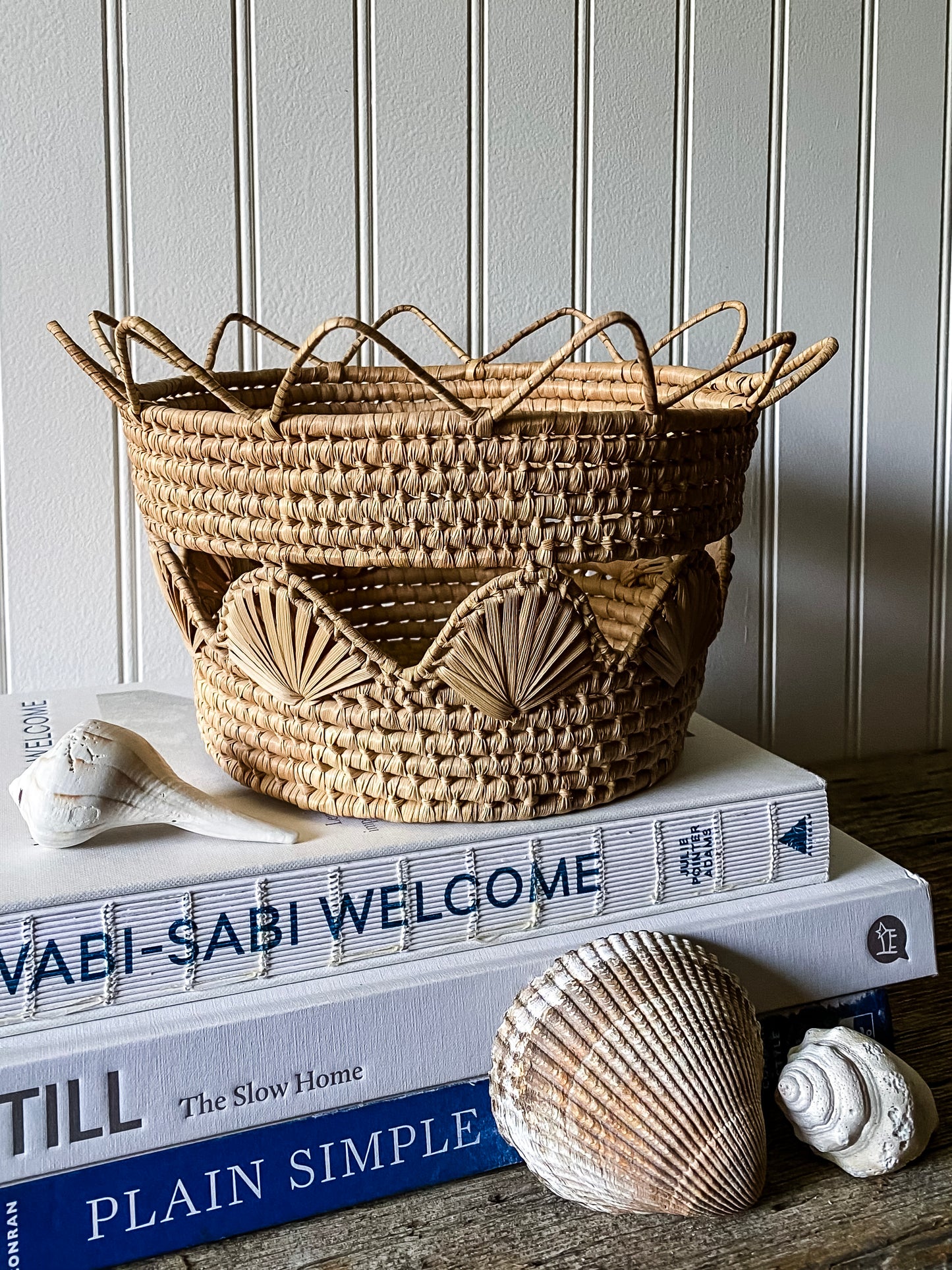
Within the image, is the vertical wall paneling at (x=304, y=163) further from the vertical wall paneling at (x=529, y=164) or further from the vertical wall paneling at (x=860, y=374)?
the vertical wall paneling at (x=860, y=374)

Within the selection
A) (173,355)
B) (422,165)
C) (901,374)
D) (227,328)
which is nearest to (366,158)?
(422,165)

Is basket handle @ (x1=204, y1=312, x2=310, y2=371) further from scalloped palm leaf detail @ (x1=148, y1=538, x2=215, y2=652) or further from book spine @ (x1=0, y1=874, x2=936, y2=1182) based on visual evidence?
Result: book spine @ (x1=0, y1=874, x2=936, y2=1182)

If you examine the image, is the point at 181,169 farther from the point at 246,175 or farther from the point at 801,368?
the point at 801,368

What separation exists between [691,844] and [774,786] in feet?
0.18

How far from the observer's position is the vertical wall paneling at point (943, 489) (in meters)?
1.01

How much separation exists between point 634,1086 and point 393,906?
13cm

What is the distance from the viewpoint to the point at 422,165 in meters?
0.86

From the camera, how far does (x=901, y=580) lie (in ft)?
3.47

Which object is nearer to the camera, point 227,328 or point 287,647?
point 287,647

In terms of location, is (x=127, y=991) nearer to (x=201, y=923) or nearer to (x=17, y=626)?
(x=201, y=923)

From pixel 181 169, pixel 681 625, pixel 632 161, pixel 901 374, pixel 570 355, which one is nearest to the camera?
pixel 570 355

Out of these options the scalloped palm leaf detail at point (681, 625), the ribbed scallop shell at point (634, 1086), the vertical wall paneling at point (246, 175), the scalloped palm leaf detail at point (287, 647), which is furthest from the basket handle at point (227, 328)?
the ribbed scallop shell at point (634, 1086)

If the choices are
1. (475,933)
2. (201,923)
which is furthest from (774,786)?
(201,923)

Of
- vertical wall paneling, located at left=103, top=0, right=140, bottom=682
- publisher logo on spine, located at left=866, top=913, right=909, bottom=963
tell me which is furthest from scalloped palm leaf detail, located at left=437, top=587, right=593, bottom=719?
vertical wall paneling, located at left=103, top=0, right=140, bottom=682
